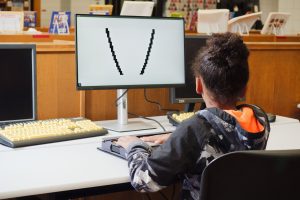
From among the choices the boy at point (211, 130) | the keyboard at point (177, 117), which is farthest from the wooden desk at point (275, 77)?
the boy at point (211, 130)

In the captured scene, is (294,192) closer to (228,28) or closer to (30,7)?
(228,28)

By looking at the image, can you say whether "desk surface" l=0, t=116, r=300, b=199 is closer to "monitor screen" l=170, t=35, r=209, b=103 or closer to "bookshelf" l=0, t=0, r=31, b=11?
"monitor screen" l=170, t=35, r=209, b=103

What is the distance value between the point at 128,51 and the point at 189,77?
38 centimetres

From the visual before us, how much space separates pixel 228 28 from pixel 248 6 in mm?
2516

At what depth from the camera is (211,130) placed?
1.35 m

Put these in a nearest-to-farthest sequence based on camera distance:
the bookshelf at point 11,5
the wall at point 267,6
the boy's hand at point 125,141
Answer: the boy's hand at point 125,141 < the bookshelf at point 11,5 < the wall at point 267,6

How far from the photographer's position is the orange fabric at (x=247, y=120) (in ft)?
4.50

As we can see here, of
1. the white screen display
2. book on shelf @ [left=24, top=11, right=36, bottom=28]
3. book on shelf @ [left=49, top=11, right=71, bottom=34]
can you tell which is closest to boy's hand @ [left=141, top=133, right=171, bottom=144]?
the white screen display

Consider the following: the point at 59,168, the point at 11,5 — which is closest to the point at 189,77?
the point at 59,168

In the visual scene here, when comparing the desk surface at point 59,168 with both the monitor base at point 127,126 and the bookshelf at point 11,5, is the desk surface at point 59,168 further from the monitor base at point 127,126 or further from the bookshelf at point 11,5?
the bookshelf at point 11,5

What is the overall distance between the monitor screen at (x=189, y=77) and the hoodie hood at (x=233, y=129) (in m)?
1.03

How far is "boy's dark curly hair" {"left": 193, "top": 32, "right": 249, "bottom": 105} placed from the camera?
140cm

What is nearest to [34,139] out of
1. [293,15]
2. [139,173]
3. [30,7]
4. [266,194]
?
[139,173]

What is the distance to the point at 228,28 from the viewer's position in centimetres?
658
